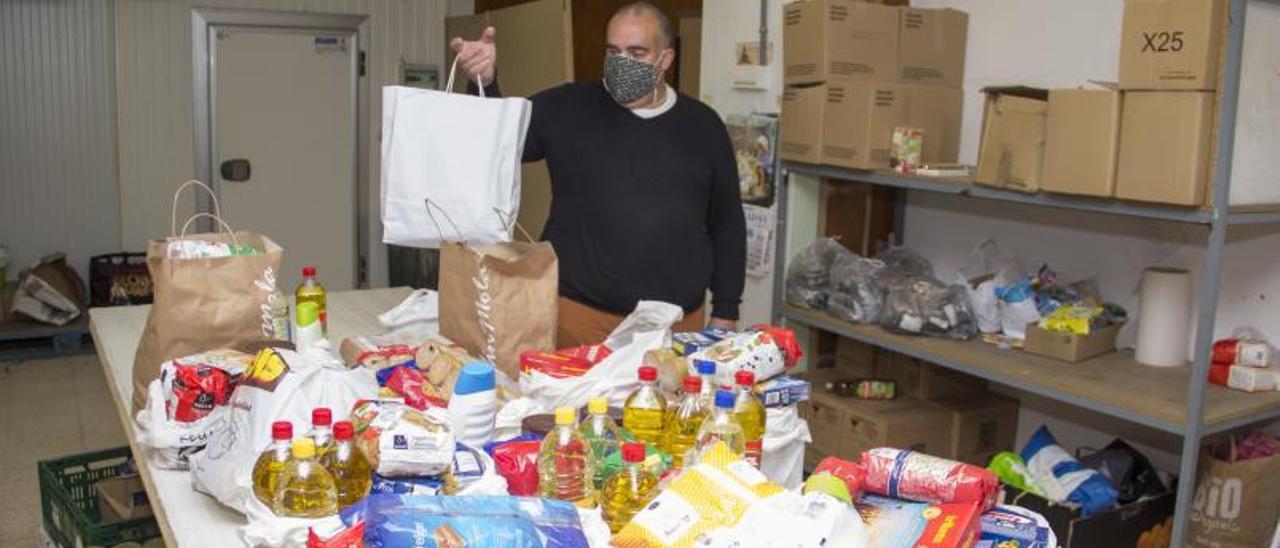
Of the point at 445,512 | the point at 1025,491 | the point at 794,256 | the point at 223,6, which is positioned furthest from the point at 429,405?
the point at 223,6

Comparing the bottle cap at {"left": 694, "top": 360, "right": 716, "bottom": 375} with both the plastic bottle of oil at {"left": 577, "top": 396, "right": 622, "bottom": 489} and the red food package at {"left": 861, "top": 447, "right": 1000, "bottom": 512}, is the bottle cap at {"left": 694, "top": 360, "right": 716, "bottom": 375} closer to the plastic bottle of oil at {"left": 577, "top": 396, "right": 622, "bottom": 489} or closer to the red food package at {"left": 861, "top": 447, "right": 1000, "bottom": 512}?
the plastic bottle of oil at {"left": 577, "top": 396, "right": 622, "bottom": 489}

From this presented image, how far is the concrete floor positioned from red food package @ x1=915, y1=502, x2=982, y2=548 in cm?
297

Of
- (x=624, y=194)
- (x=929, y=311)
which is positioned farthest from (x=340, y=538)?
(x=929, y=311)

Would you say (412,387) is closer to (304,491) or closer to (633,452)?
(304,491)

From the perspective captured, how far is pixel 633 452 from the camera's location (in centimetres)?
147

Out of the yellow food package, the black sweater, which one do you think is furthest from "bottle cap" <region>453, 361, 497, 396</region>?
the black sweater

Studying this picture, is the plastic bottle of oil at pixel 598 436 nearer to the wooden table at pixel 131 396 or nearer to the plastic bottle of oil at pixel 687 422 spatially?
the plastic bottle of oil at pixel 687 422

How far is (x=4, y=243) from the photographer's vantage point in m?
5.66

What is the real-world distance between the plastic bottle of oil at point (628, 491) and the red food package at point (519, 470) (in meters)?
0.13

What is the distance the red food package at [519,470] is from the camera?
5.18 feet

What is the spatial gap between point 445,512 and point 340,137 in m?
5.22

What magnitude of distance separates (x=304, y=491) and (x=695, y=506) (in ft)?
1.78

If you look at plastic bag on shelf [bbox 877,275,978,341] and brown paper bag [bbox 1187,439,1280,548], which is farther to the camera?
plastic bag on shelf [bbox 877,275,978,341]

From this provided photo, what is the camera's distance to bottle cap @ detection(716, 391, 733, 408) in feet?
5.24
